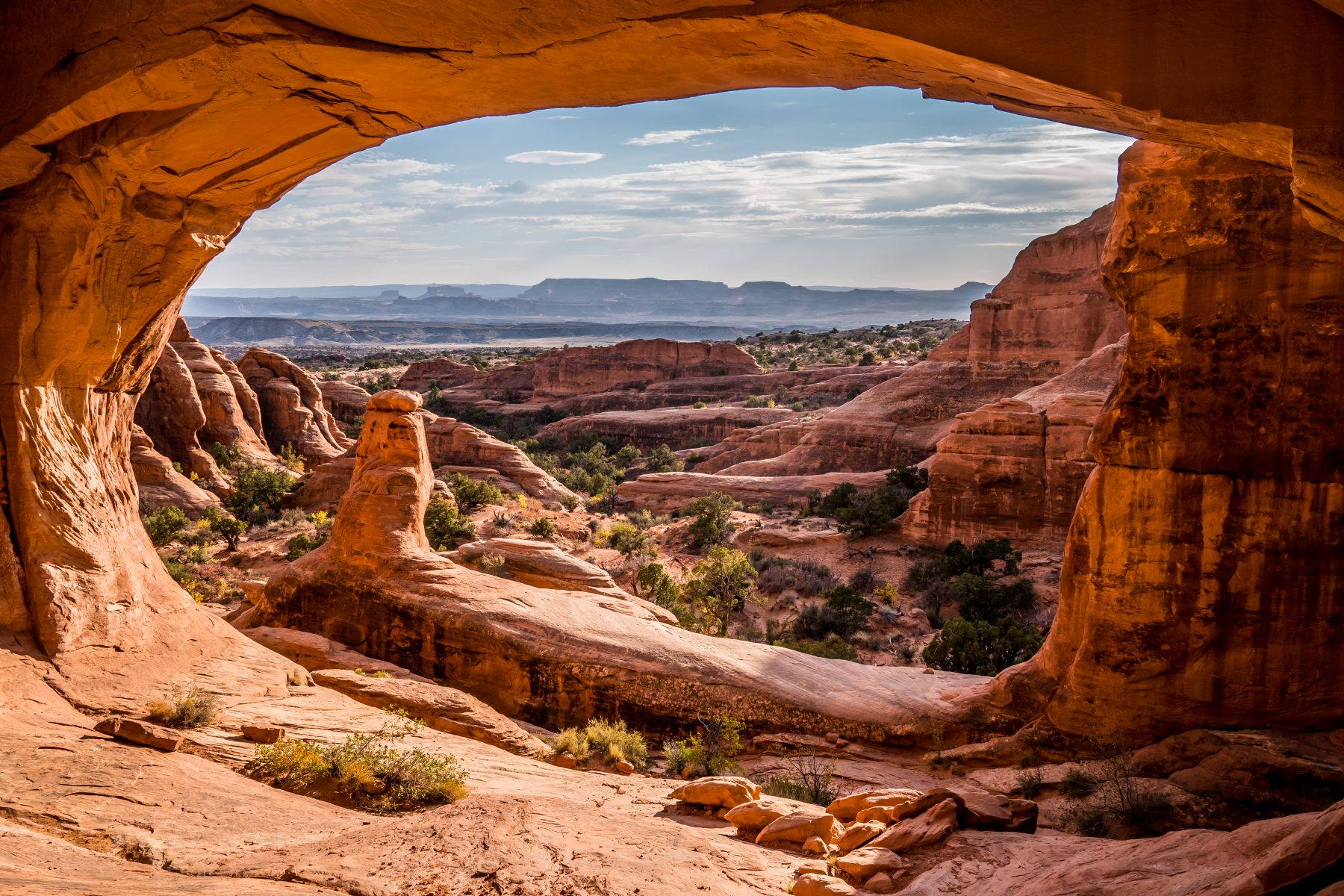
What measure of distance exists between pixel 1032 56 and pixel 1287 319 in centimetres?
620

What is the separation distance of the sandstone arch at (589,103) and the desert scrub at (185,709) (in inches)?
28.4

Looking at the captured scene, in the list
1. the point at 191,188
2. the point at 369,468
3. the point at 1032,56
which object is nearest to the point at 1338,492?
the point at 1032,56

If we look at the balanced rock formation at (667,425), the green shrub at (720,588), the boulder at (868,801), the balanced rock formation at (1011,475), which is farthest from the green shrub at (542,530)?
the balanced rock formation at (667,425)

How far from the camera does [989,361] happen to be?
4112 cm

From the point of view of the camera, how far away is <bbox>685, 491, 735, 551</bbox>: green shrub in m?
27.0

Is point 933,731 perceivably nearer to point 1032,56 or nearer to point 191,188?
point 1032,56

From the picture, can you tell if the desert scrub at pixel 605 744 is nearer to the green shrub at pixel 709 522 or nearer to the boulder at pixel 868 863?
the boulder at pixel 868 863

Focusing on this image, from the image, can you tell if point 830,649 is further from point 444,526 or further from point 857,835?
point 444,526

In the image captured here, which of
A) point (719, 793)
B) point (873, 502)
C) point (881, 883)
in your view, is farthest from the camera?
point (873, 502)

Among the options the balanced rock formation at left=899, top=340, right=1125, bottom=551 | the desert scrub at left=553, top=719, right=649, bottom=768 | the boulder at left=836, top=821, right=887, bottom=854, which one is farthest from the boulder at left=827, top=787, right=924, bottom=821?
the balanced rock formation at left=899, top=340, right=1125, bottom=551

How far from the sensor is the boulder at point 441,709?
9617 millimetres

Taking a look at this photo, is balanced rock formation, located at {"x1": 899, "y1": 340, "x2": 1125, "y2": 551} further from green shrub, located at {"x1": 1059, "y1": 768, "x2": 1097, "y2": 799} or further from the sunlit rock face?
green shrub, located at {"x1": 1059, "y1": 768, "x2": 1097, "y2": 799}

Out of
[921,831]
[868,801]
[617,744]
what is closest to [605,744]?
[617,744]

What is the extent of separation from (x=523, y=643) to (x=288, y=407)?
84.5ft
